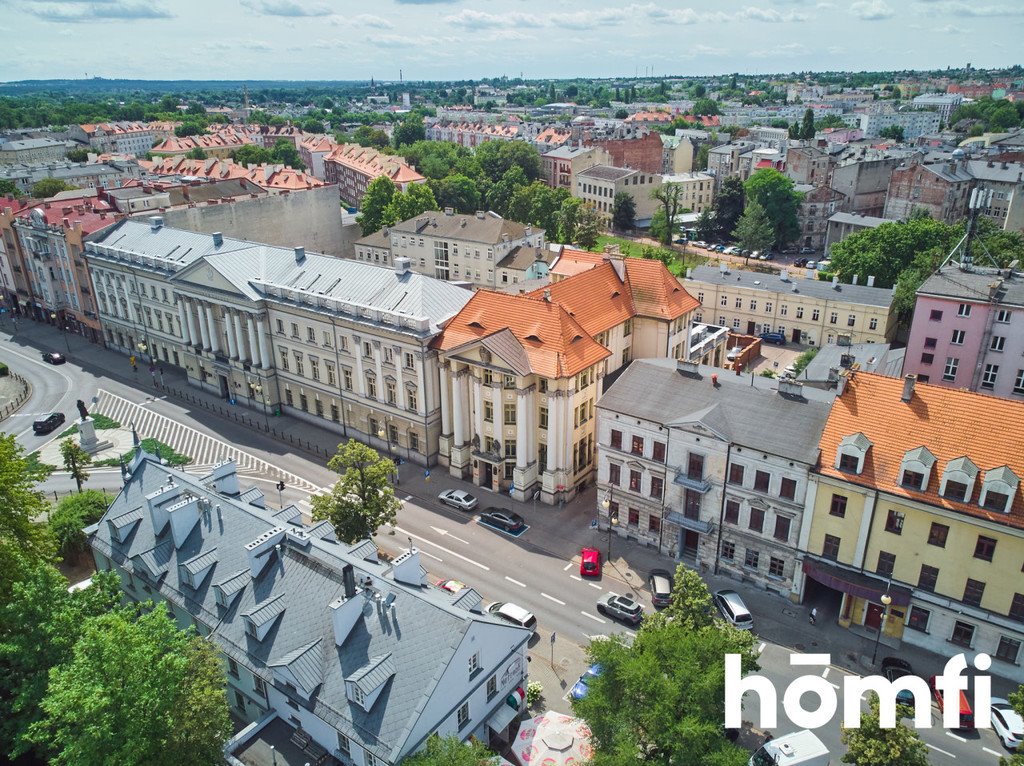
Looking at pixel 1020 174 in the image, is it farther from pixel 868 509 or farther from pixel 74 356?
pixel 74 356

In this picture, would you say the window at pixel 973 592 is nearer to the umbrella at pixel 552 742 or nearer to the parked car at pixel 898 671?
the parked car at pixel 898 671

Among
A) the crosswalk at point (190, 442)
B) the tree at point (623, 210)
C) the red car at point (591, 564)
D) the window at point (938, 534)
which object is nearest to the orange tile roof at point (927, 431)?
the window at point (938, 534)

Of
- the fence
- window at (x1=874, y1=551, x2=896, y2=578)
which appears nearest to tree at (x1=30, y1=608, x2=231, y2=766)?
window at (x1=874, y1=551, x2=896, y2=578)

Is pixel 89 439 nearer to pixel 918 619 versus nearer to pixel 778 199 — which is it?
pixel 918 619

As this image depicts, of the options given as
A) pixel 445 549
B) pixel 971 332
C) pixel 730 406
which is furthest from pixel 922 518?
pixel 971 332

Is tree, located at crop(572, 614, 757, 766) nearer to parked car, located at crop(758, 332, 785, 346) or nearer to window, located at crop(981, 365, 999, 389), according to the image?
window, located at crop(981, 365, 999, 389)

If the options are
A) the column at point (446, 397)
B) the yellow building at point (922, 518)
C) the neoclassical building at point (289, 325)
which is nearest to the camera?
the yellow building at point (922, 518)

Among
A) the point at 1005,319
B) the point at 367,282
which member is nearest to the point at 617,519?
the point at 367,282
